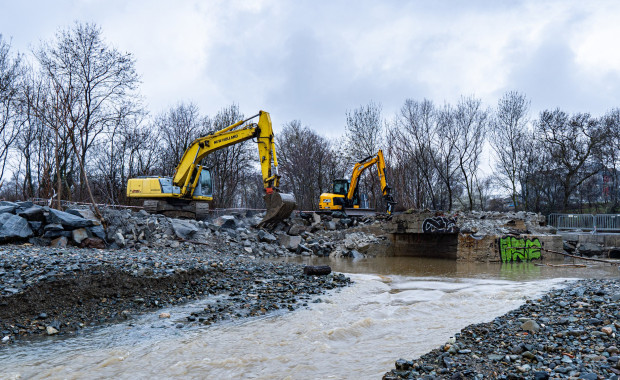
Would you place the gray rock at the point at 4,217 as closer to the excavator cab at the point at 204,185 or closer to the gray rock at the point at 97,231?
the gray rock at the point at 97,231

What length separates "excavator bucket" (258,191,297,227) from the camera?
17953mm

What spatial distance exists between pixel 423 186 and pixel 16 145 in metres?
28.9

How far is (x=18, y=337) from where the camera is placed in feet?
16.0

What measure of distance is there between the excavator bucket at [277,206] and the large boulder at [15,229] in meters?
9.14

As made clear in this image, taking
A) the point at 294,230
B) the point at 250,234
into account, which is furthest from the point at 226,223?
the point at 294,230

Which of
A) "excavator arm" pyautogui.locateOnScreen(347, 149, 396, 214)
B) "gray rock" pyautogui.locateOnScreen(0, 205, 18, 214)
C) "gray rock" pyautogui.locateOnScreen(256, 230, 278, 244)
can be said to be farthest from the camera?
"excavator arm" pyautogui.locateOnScreen(347, 149, 396, 214)

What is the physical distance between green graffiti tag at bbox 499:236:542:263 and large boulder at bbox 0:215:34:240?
17.1 m

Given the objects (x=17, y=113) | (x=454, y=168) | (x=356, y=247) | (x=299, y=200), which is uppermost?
(x=17, y=113)

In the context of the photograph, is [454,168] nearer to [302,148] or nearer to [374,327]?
[302,148]

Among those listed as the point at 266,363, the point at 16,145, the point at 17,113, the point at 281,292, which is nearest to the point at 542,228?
the point at 281,292

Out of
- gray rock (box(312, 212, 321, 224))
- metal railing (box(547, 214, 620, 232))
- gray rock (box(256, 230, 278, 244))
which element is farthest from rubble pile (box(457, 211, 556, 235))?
gray rock (box(256, 230, 278, 244))

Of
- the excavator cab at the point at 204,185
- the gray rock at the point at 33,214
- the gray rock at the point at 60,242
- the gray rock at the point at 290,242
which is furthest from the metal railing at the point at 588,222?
the gray rock at the point at 33,214

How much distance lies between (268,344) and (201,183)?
15615mm

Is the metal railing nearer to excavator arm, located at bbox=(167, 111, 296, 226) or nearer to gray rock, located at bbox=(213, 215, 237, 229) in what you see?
excavator arm, located at bbox=(167, 111, 296, 226)
